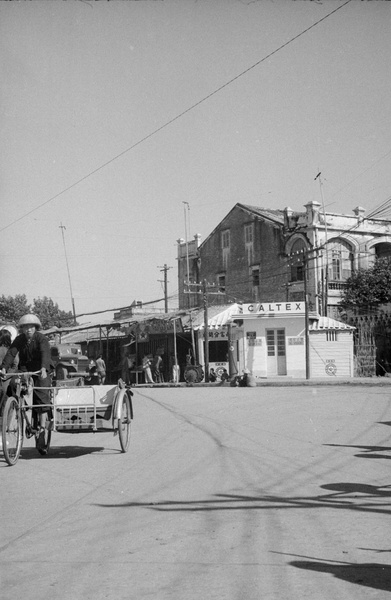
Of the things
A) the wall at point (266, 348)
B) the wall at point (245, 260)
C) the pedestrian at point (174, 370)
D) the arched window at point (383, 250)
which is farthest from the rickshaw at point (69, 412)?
the arched window at point (383, 250)

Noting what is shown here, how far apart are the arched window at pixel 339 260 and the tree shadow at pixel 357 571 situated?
136 ft

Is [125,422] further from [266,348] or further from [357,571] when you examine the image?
[266,348]

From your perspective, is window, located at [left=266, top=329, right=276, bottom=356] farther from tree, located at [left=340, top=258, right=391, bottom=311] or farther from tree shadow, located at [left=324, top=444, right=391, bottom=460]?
tree shadow, located at [left=324, top=444, right=391, bottom=460]

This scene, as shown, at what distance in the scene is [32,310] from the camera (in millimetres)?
73750

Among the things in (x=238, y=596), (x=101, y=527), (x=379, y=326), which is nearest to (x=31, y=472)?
(x=101, y=527)

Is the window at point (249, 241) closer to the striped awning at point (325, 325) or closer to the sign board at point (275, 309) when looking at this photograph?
the striped awning at point (325, 325)

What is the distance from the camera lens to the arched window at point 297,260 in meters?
46.9

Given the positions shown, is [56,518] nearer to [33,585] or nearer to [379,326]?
[33,585]

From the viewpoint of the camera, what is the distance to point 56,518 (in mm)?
6180

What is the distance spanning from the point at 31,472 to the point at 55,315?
70.1 m

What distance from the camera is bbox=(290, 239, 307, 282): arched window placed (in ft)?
154

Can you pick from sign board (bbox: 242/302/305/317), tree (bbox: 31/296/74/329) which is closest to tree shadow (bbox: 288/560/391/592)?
sign board (bbox: 242/302/305/317)

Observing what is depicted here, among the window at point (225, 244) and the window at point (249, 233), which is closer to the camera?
the window at point (249, 233)

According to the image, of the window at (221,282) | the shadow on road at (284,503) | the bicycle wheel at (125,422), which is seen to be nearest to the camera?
the shadow on road at (284,503)
